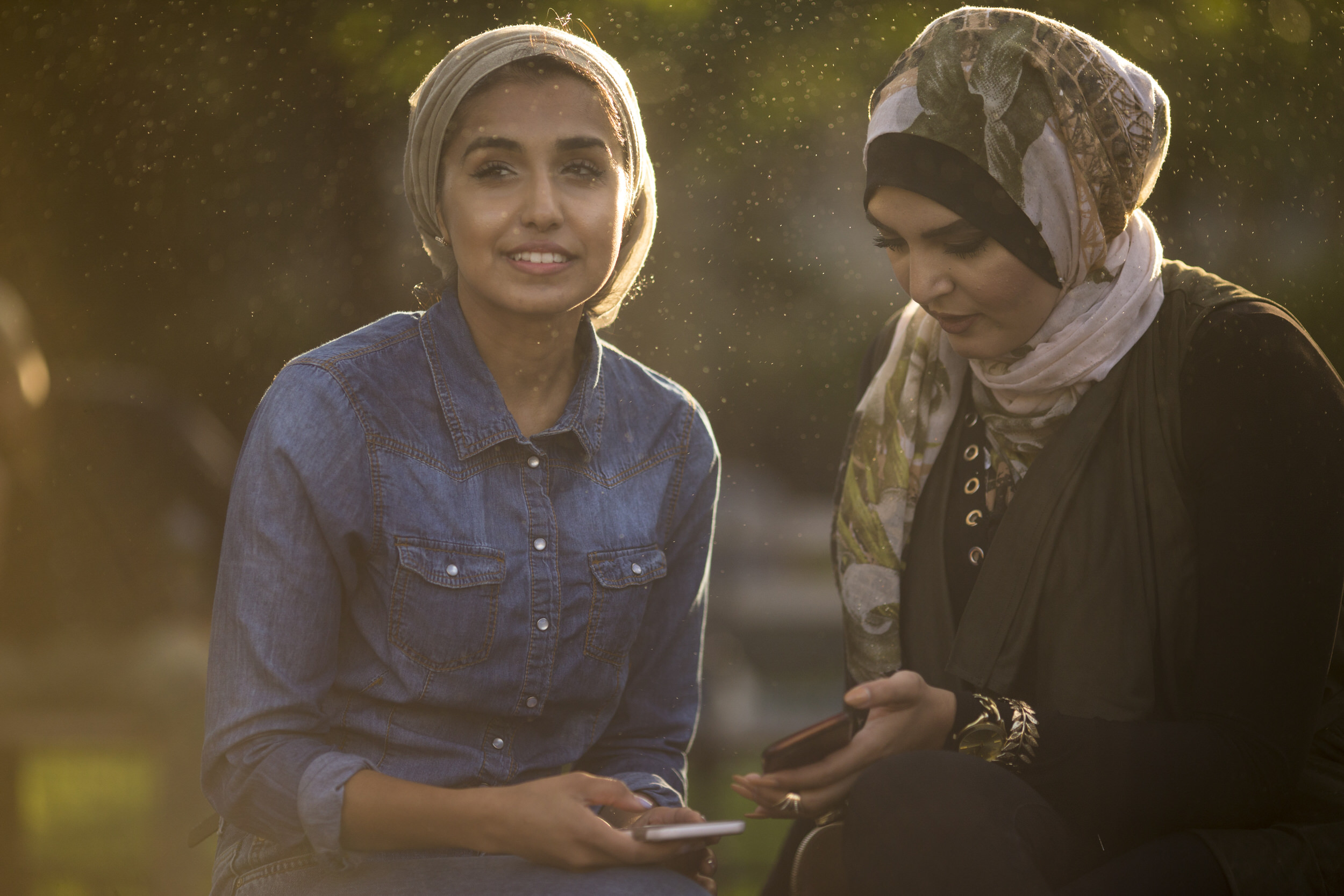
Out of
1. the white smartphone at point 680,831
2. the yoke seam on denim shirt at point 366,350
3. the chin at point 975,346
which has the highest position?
the yoke seam on denim shirt at point 366,350

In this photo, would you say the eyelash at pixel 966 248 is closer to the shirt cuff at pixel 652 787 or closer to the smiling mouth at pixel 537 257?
the smiling mouth at pixel 537 257

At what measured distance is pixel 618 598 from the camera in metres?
1.45

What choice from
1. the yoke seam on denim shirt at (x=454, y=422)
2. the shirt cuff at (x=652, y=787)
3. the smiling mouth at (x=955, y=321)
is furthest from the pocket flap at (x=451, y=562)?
the smiling mouth at (x=955, y=321)

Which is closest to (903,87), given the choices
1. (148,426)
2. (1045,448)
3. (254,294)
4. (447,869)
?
(1045,448)

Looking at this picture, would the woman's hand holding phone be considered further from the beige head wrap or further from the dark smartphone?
the beige head wrap

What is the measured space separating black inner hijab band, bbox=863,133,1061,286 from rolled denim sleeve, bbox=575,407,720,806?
18.8 inches

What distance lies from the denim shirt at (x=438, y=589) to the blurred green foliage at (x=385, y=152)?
1.54ft

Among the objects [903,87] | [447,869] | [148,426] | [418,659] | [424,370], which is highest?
[903,87]

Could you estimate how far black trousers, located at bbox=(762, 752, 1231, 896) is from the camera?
120 centimetres

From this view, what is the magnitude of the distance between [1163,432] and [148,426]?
2.09m

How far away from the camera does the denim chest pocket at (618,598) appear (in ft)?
4.71

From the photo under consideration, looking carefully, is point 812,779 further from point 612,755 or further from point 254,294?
point 254,294

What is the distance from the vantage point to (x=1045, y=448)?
1469mm

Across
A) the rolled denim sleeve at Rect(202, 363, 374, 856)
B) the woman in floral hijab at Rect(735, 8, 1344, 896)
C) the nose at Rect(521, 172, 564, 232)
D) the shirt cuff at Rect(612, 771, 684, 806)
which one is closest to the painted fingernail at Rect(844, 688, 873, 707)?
the woman in floral hijab at Rect(735, 8, 1344, 896)
